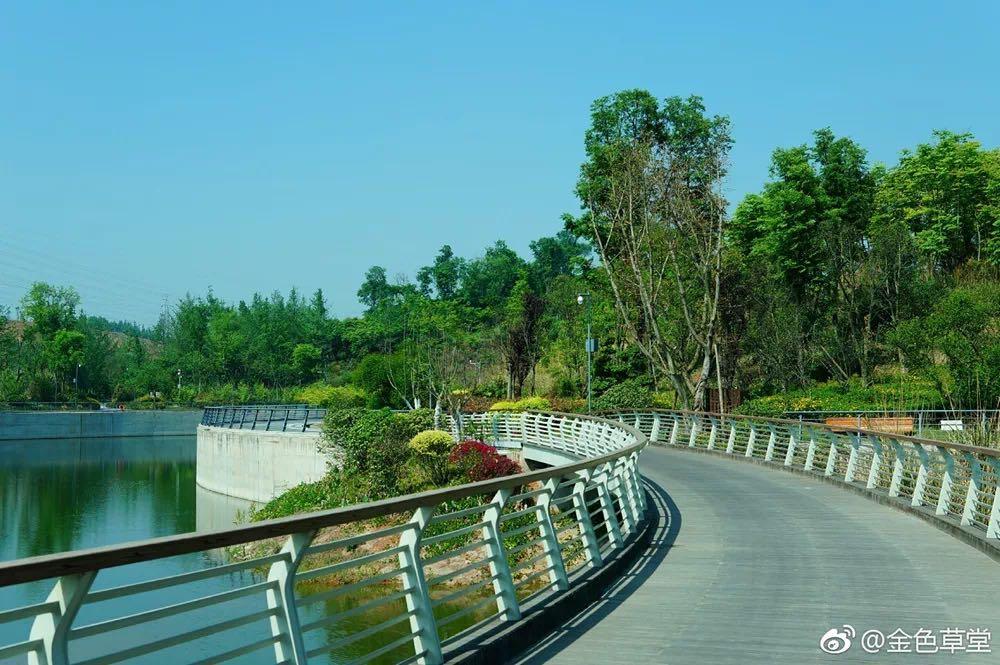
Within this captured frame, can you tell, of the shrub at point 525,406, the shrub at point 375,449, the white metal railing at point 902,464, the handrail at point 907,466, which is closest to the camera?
the handrail at point 907,466

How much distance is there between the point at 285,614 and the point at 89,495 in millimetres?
54128

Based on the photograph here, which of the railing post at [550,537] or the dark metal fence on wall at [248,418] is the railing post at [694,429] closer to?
the dark metal fence on wall at [248,418]

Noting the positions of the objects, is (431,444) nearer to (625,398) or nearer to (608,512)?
(625,398)

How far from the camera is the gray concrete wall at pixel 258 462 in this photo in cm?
5019

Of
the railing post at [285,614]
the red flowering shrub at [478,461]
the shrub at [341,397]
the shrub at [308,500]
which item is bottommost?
the shrub at [308,500]

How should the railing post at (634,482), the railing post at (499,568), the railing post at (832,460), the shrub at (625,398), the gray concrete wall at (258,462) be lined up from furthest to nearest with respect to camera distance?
1. the shrub at (625,398)
2. the gray concrete wall at (258,462)
3. the railing post at (832,460)
4. the railing post at (634,482)
5. the railing post at (499,568)

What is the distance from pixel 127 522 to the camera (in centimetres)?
4531

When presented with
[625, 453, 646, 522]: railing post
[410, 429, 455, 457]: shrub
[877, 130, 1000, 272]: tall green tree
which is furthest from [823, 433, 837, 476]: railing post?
[877, 130, 1000, 272]: tall green tree

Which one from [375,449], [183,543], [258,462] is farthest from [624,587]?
[258,462]

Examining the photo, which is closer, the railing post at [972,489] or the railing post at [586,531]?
the railing post at [586,531]

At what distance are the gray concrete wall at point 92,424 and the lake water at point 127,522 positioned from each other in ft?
7.14

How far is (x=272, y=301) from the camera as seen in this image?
187m

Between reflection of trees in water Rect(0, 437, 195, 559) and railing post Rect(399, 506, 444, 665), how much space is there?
1264 inches

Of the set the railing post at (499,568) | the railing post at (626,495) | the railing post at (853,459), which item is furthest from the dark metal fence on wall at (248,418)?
the railing post at (499,568)
